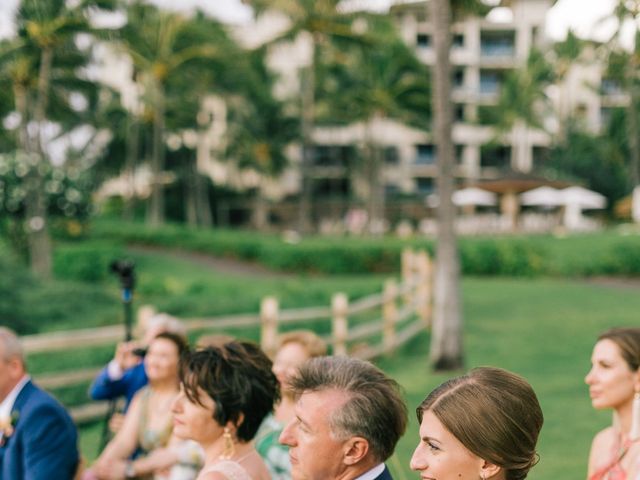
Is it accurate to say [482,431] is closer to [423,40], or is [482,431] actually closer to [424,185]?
[424,185]

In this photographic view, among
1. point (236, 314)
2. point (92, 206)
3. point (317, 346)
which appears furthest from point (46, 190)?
point (317, 346)

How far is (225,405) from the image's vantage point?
2799mm

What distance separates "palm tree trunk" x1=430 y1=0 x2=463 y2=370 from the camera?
35.1ft

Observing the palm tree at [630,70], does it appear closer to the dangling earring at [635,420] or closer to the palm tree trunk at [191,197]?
the palm tree trunk at [191,197]

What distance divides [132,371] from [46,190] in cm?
2412

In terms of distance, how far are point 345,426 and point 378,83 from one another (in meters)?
38.2

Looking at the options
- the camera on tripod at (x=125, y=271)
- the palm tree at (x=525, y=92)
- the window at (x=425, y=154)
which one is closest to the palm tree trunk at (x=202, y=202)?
the window at (x=425, y=154)

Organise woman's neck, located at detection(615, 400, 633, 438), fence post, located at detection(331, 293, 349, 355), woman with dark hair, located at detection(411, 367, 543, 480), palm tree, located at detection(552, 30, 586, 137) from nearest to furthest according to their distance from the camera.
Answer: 1. woman with dark hair, located at detection(411, 367, 543, 480)
2. woman's neck, located at detection(615, 400, 633, 438)
3. fence post, located at detection(331, 293, 349, 355)
4. palm tree, located at detection(552, 30, 586, 137)

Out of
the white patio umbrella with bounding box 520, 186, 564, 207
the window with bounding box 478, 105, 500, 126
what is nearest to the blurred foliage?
the white patio umbrella with bounding box 520, 186, 564, 207

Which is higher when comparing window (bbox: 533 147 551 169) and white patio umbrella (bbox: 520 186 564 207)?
window (bbox: 533 147 551 169)

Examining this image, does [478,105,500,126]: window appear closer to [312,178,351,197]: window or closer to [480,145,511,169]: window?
[480,145,511,169]: window

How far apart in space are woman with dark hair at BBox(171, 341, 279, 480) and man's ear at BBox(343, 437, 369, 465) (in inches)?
20.3

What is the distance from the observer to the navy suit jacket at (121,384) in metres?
4.91

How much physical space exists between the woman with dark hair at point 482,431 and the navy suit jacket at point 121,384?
320 centimetres
